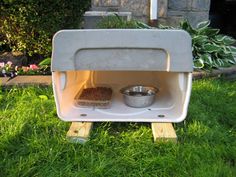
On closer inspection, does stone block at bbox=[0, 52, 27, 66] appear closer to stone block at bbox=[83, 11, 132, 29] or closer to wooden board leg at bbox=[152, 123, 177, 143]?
stone block at bbox=[83, 11, 132, 29]

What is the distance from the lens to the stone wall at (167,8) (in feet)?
14.7

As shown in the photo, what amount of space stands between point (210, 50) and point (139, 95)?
150 cm

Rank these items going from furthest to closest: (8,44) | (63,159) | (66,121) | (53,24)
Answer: (8,44)
(53,24)
(66,121)
(63,159)

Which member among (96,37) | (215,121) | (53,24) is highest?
(96,37)

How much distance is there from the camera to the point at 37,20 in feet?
10.6

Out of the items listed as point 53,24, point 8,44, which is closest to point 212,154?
point 53,24

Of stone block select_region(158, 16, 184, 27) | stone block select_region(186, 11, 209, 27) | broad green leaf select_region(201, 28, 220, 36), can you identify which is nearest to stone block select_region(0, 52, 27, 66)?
stone block select_region(158, 16, 184, 27)

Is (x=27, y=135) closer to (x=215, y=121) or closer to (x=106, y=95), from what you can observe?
(x=106, y=95)

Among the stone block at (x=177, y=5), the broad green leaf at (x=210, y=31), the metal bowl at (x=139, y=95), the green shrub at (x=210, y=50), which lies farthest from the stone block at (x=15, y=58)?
the stone block at (x=177, y=5)

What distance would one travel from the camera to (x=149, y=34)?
1831 millimetres

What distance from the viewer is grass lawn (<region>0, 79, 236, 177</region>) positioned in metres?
1.73

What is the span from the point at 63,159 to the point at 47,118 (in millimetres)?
555

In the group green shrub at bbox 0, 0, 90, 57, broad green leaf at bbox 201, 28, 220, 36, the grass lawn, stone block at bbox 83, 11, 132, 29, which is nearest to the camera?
the grass lawn

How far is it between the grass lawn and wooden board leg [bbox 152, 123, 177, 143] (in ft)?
0.15
